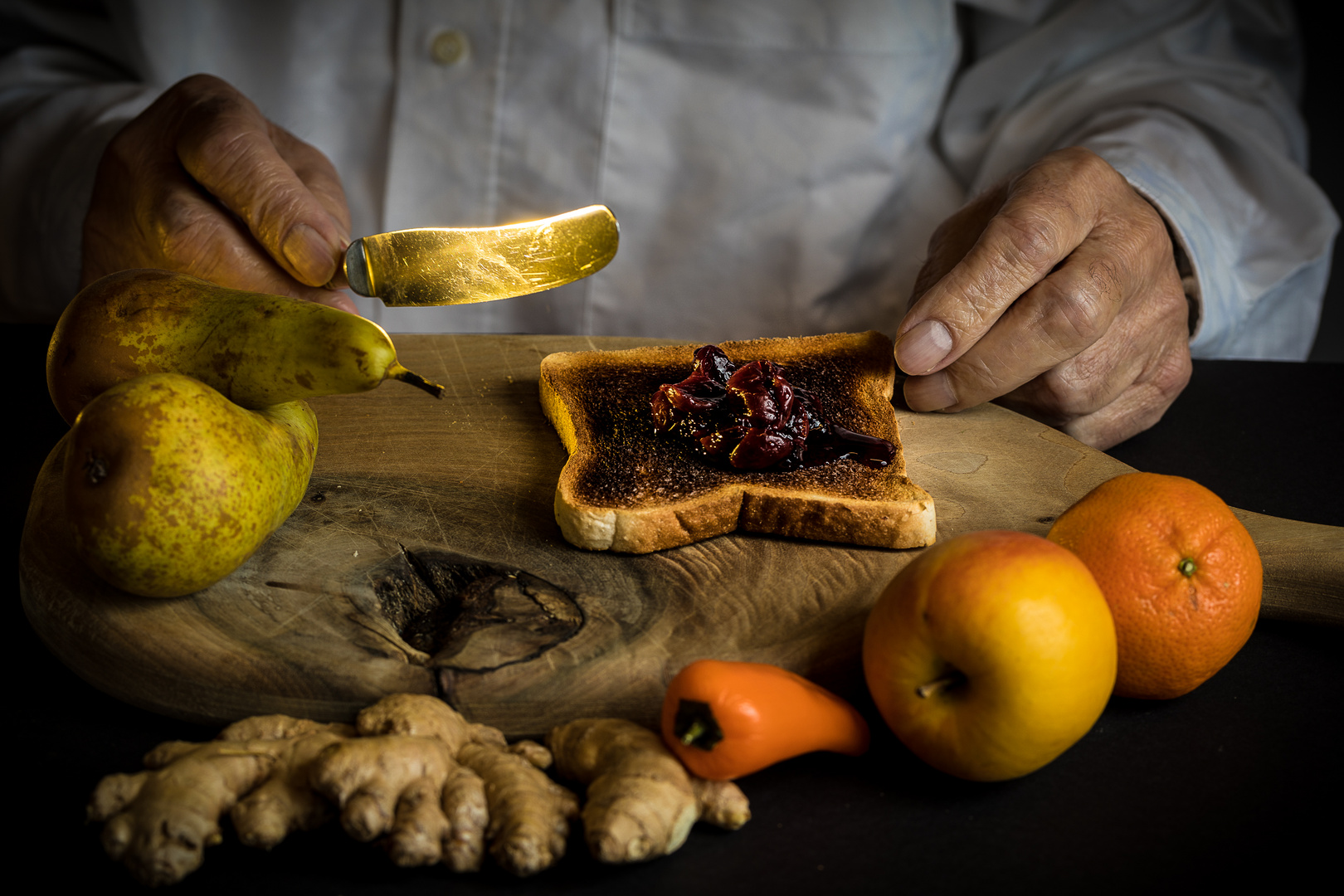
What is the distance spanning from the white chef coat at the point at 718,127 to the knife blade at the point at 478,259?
1.09 meters

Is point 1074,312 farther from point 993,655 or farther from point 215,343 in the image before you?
point 215,343

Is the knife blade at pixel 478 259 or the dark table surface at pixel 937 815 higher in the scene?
the knife blade at pixel 478 259

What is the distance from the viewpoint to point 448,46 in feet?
10.9

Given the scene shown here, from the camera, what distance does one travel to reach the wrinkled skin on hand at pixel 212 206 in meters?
2.36

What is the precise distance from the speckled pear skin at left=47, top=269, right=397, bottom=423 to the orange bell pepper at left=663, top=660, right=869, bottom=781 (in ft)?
2.94

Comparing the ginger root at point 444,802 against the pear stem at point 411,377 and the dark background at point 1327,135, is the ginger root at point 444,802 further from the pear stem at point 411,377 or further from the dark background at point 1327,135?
the dark background at point 1327,135

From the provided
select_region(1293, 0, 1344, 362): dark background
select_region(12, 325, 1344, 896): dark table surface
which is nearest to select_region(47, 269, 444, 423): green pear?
select_region(12, 325, 1344, 896): dark table surface

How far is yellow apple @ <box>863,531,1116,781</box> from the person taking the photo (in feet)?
4.05

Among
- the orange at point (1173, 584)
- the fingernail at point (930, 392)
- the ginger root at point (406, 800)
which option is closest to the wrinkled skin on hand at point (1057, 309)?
the fingernail at point (930, 392)

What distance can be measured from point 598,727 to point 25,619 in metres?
1.24

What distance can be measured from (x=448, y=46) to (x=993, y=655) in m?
3.00

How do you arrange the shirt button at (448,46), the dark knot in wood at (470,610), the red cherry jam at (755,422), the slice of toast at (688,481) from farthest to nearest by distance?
the shirt button at (448,46) < the red cherry jam at (755,422) < the slice of toast at (688,481) < the dark knot in wood at (470,610)

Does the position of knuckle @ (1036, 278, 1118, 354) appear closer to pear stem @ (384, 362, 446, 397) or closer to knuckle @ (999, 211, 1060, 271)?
knuckle @ (999, 211, 1060, 271)

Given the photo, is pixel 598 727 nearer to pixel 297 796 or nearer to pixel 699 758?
pixel 699 758
